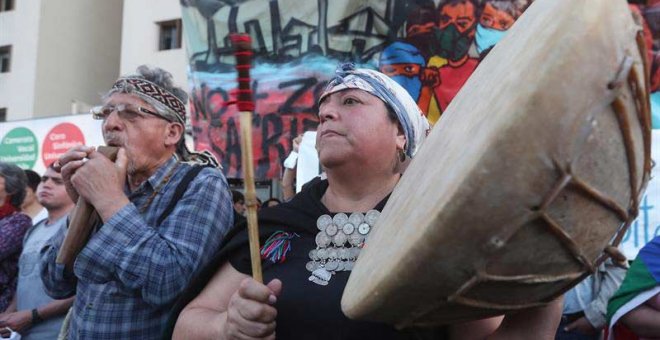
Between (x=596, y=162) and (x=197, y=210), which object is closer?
(x=596, y=162)

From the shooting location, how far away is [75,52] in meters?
22.8

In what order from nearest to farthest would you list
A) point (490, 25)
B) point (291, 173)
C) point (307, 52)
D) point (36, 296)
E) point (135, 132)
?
1. point (135, 132)
2. point (36, 296)
3. point (291, 173)
4. point (490, 25)
5. point (307, 52)

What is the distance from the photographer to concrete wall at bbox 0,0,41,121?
67.7 ft

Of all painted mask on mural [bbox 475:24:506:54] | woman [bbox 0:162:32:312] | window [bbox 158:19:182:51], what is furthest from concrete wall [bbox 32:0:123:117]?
painted mask on mural [bbox 475:24:506:54]

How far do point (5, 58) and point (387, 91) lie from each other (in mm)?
21884

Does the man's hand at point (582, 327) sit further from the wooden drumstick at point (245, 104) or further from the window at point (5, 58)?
the window at point (5, 58)

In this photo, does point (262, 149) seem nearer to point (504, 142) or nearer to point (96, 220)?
point (96, 220)

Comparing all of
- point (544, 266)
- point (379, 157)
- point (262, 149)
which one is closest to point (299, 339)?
point (379, 157)

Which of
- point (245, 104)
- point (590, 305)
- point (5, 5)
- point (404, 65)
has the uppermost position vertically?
point (5, 5)

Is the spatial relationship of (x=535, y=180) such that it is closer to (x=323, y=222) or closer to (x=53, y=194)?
(x=323, y=222)

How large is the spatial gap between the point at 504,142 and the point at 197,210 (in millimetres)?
1613

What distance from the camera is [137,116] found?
2.72 metres

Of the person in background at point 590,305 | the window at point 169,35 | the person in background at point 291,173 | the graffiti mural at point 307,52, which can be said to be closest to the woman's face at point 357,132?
the person in background at point 590,305

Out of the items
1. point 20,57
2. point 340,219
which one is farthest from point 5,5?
point 340,219
